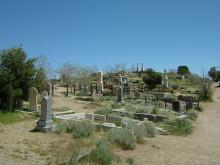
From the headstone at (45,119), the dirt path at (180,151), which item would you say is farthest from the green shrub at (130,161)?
the headstone at (45,119)

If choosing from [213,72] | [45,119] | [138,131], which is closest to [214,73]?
[213,72]

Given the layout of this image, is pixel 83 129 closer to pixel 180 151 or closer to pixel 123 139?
pixel 123 139

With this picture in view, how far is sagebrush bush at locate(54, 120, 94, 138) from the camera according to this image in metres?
14.7

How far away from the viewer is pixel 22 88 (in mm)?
22156

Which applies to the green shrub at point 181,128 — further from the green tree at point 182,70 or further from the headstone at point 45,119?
the green tree at point 182,70

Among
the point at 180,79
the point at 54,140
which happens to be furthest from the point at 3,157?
the point at 180,79

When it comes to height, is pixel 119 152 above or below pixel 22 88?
below

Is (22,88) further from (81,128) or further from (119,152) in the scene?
(119,152)

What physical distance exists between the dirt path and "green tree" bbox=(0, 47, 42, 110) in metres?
10.2

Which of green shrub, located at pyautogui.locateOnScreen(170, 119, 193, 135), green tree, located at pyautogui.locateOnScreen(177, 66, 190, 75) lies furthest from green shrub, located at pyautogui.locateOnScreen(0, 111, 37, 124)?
green tree, located at pyautogui.locateOnScreen(177, 66, 190, 75)

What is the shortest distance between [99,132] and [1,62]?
31.5 feet

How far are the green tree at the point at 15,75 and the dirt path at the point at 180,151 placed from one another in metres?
10.2

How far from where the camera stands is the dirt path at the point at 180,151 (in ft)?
37.6

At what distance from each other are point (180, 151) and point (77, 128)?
186 inches
